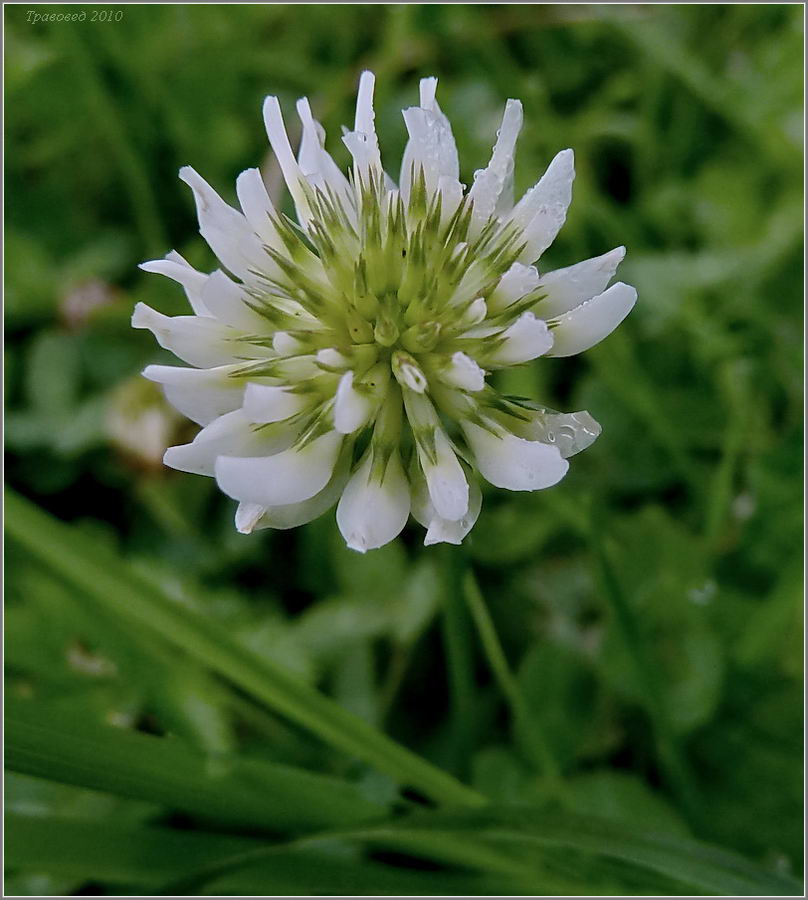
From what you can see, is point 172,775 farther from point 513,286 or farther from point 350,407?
point 513,286

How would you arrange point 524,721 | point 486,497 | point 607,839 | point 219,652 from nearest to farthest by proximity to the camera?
point 607,839 → point 219,652 → point 524,721 → point 486,497

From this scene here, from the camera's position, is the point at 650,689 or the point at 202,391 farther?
the point at 650,689

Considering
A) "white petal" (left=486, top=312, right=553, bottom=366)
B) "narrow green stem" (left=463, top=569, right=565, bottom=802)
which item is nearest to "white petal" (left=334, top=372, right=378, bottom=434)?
"white petal" (left=486, top=312, right=553, bottom=366)

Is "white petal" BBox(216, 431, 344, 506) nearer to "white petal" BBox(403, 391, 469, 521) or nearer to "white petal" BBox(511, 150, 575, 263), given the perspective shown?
"white petal" BBox(403, 391, 469, 521)

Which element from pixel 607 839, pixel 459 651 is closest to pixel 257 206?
pixel 459 651

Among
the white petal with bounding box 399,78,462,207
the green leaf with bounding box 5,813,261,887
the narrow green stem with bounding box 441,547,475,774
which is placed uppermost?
the white petal with bounding box 399,78,462,207

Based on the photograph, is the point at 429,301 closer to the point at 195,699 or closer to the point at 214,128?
the point at 195,699

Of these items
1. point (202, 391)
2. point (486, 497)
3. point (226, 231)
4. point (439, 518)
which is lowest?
point (439, 518)
